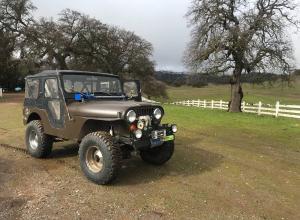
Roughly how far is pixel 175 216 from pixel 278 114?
20.5 meters

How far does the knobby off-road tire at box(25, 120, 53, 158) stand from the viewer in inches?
368

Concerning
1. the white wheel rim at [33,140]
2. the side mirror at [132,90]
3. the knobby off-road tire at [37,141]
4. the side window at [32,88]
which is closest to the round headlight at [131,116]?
the side mirror at [132,90]

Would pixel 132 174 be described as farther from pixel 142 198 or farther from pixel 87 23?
pixel 87 23

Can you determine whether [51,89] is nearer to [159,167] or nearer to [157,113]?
[157,113]

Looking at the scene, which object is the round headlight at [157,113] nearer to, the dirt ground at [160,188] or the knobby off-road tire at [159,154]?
the knobby off-road tire at [159,154]

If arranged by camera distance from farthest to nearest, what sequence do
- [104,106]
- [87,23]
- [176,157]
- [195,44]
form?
[87,23]
[195,44]
[176,157]
[104,106]

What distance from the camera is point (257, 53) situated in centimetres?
2898

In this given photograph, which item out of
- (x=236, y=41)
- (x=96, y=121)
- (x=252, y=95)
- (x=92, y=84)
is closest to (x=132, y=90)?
Result: (x=92, y=84)

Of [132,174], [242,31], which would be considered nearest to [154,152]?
[132,174]

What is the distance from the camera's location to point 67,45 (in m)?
45.6

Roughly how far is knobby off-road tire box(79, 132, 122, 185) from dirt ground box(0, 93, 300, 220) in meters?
0.19

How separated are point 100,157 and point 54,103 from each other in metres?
2.07

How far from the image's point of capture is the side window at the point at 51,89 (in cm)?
884

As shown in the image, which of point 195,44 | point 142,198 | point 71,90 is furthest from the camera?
point 195,44
